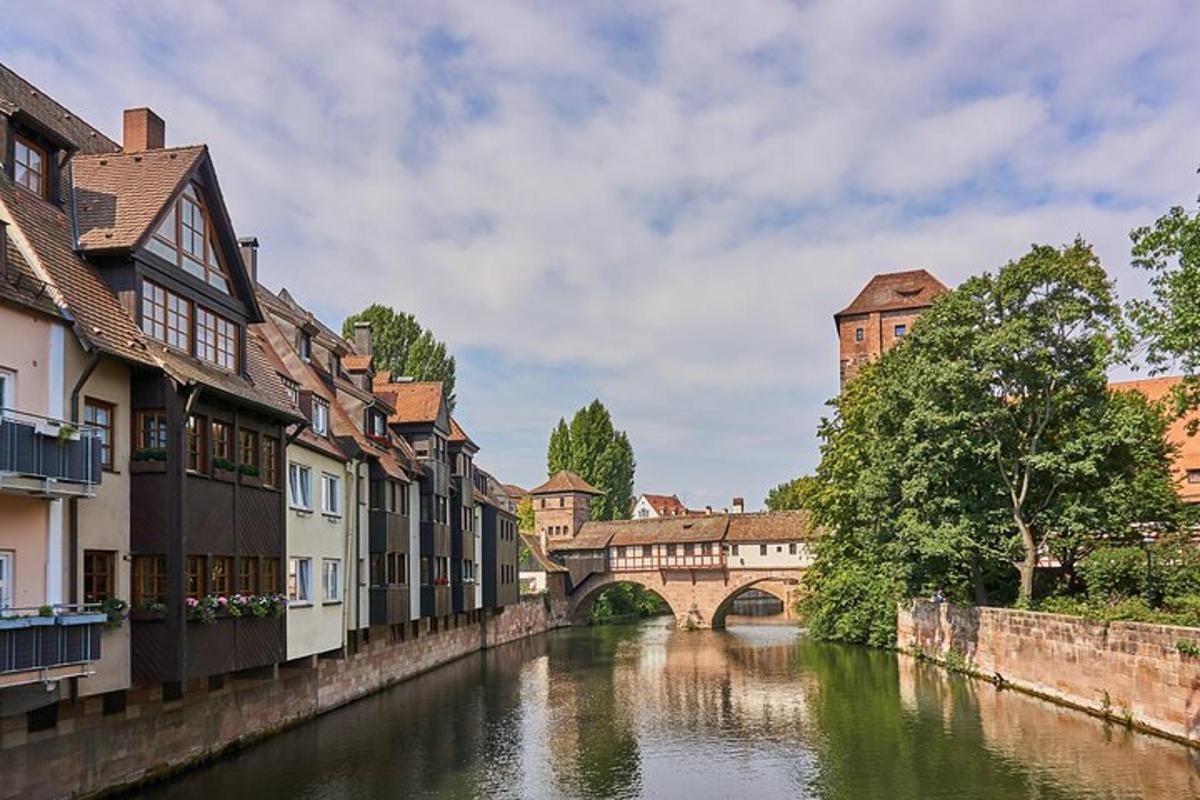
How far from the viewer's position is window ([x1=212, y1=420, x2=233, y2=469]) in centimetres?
1928

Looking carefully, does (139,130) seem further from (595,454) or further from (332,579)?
(595,454)

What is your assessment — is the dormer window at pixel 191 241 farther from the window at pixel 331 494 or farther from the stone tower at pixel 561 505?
the stone tower at pixel 561 505

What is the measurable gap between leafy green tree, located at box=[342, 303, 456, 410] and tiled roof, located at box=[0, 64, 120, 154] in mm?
41849

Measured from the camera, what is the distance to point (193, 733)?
2028 centimetres

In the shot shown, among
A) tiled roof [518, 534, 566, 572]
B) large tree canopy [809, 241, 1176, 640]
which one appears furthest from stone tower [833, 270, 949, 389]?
large tree canopy [809, 241, 1176, 640]

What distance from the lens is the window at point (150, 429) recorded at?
17578 millimetres

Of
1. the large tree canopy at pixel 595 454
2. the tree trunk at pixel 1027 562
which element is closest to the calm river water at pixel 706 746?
the tree trunk at pixel 1027 562

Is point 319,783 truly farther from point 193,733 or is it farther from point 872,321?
point 872,321

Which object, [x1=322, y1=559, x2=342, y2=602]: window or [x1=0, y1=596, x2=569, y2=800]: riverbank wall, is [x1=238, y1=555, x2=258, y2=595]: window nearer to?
[x1=0, y1=596, x2=569, y2=800]: riverbank wall

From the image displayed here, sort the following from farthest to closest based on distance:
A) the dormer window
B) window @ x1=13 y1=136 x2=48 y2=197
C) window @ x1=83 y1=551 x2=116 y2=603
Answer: the dormer window, window @ x1=13 y1=136 x2=48 y2=197, window @ x1=83 y1=551 x2=116 y2=603

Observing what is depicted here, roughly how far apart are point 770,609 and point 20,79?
82.9m

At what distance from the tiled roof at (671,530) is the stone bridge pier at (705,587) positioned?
2.03m

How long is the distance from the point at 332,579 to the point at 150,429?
10.4 m

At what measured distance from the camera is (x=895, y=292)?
2756 inches
